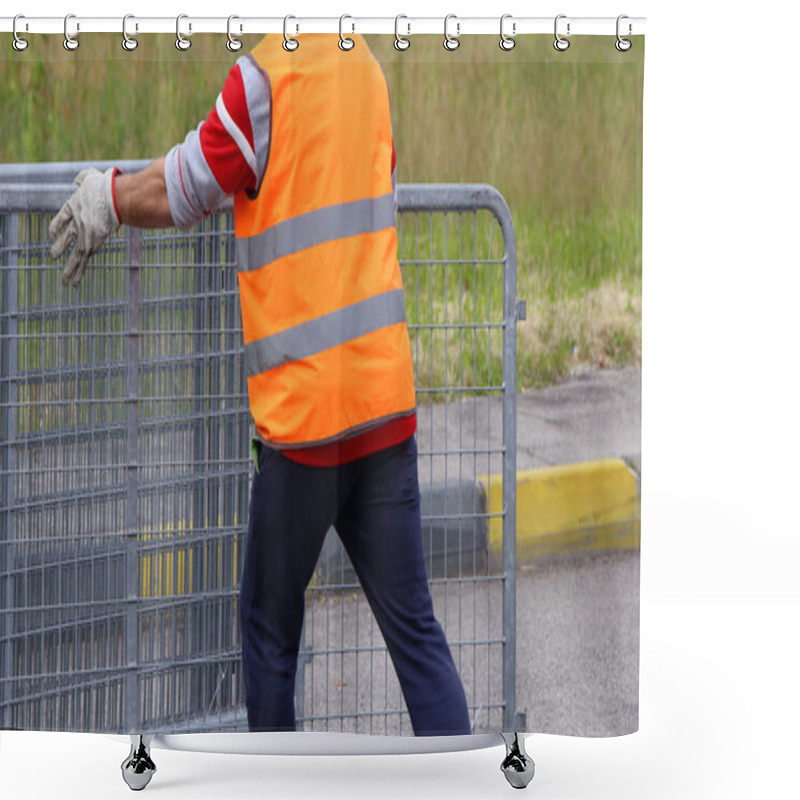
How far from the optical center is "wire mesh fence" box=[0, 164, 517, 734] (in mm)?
3795

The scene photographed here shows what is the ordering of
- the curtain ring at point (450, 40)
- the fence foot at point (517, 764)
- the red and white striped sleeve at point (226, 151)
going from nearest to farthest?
the red and white striped sleeve at point (226, 151), the curtain ring at point (450, 40), the fence foot at point (517, 764)

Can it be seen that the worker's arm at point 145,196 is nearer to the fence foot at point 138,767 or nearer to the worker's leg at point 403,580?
the worker's leg at point 403,580

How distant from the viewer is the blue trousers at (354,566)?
3781 mm

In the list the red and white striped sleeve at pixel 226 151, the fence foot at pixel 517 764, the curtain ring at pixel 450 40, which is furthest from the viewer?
the fence foot at pixel 517 764

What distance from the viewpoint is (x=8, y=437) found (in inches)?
154

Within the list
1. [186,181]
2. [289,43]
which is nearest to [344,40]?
[289,43]

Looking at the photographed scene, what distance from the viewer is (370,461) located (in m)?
3.77

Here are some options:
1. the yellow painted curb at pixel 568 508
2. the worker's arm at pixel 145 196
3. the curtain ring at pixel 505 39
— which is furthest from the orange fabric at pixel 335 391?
the curtain ring at pixel 505 39

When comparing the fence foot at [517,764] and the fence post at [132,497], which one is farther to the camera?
the fence foot at [517,764]

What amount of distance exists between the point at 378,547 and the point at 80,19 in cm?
147

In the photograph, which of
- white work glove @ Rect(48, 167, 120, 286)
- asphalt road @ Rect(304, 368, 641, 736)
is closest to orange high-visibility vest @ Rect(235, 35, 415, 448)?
asphalt road @ Rect(304, 368, 641, 736)

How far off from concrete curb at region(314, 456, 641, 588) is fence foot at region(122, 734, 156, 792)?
29.6 inches

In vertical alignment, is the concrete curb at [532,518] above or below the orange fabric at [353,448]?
below

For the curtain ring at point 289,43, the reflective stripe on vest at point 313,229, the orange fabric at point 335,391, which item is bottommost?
the orange fabric at point 335,391
